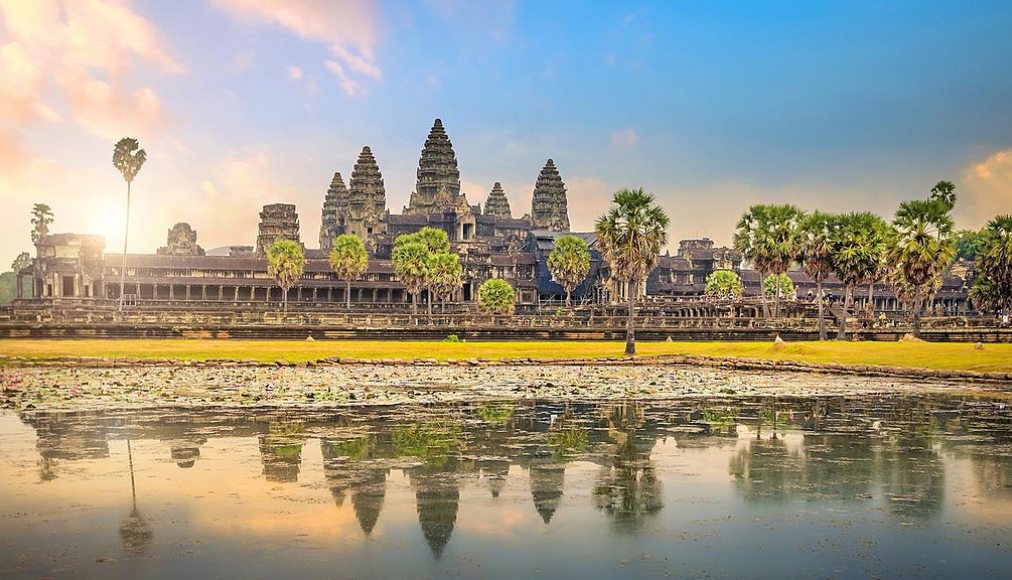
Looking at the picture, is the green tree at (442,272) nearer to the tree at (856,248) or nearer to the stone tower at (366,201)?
the tree at (856,248)

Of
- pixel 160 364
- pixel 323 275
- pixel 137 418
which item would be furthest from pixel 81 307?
pixel 137 418

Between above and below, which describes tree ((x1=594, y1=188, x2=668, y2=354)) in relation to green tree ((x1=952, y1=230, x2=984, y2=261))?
below

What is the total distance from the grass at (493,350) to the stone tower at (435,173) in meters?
115

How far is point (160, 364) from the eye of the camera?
151 ft

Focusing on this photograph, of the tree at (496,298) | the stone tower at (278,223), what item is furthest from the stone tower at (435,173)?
the tree at (496,298)

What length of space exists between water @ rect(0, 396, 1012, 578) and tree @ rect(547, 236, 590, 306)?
310ft

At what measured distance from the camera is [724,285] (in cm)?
13138

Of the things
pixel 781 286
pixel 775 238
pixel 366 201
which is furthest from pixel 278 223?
pixel 775 238

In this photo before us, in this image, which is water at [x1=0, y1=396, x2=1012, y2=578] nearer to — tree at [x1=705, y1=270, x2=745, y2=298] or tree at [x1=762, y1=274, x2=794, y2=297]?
tree at [x1=762, y1=274, x2=794, y2=297]

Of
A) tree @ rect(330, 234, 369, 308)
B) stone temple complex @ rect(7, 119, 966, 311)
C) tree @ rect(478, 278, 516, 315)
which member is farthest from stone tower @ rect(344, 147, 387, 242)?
tree @ rect(478, 278, 516, 315)

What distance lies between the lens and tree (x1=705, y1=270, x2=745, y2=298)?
431ft

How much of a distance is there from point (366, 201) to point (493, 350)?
118m

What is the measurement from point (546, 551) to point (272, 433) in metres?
11.8

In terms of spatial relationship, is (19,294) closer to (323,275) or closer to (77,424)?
(323,275)
